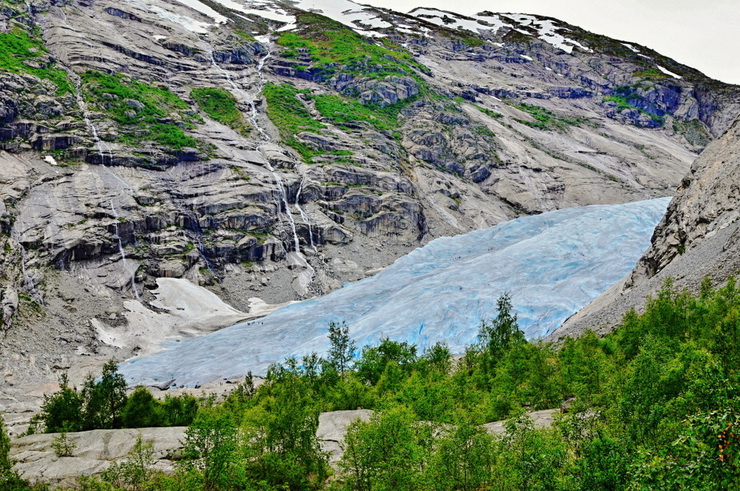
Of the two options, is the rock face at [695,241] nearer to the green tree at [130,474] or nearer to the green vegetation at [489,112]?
the green tree at [130,474]

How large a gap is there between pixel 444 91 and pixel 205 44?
81914 millimetres

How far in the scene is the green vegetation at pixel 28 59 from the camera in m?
110

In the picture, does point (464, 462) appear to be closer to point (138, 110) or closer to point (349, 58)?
point (138, 110)

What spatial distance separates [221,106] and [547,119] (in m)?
113

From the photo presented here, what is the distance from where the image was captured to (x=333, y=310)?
79.1 m

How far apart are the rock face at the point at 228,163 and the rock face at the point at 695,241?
2207 inches

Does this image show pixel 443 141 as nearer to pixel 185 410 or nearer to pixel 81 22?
pixel 81 22

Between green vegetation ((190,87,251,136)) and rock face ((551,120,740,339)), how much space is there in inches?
4054

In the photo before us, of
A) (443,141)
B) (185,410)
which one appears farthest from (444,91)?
(185,410)

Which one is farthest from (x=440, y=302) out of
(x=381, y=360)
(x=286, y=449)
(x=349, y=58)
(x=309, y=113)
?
(x=349, y=58)

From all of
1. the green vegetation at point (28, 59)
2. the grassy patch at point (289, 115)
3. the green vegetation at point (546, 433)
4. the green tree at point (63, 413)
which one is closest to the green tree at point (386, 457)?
the green vegetation at point (546, 433)

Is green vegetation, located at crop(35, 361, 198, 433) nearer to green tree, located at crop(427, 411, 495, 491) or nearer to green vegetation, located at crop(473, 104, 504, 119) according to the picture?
green tree, located at crop(427, 411, 495, 491)

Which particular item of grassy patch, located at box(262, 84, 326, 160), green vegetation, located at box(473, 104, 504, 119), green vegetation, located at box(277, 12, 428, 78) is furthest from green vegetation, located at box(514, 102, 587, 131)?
grassy patch, located at box(262, 84, 326, 160)

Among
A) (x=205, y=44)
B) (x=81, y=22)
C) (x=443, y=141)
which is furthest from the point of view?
(x=205, y=44)
